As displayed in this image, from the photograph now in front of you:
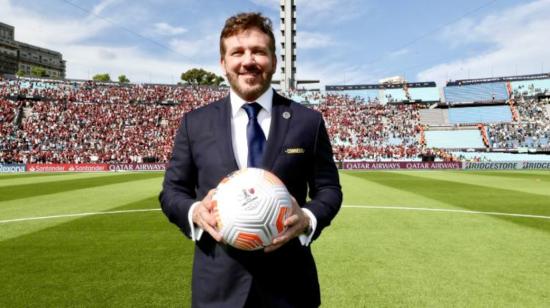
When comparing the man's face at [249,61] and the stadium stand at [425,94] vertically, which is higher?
the stadium stand at [425,94]

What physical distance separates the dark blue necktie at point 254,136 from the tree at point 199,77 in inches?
4131

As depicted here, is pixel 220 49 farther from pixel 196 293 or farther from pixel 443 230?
pixel 443 230

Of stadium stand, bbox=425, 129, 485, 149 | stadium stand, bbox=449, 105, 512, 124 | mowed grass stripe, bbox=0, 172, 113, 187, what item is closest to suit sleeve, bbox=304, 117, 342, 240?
mowed grass stripe, bbox=0, 172, 113, 187

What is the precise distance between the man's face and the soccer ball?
0.58m

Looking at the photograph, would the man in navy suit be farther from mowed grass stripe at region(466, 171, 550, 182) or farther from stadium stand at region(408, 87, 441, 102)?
stadium stand at region(408, 87, 441, 102)

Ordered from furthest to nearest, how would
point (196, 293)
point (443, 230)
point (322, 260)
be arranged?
point (443, 230), point (322, 260), point (196, 293)

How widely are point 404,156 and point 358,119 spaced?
13.9 metres

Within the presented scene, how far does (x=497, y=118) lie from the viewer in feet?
201

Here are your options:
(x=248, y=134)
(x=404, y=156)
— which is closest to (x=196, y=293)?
(x=248, y=134)

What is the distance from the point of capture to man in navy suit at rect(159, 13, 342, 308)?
2.23 meters

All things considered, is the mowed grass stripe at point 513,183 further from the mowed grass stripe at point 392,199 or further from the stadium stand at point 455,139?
the stadium stand at point 455,139

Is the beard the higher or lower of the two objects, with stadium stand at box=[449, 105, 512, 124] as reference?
lower

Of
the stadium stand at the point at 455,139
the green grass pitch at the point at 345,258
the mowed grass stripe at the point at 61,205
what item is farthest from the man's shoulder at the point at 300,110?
the stadium stand at the point at 455,139

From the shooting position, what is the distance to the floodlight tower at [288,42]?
2800 inches
